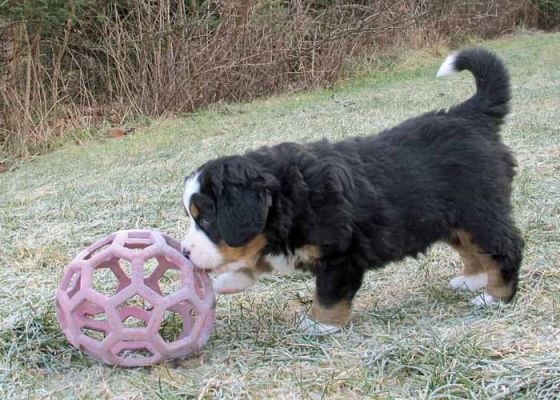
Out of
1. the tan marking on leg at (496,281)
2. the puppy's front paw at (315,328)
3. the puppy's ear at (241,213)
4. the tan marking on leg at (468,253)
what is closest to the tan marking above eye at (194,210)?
the puppy's ear at (241,213)

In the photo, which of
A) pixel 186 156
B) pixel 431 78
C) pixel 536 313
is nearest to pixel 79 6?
pixel 186 156

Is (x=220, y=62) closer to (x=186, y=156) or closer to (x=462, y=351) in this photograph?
(x=186, y=156)

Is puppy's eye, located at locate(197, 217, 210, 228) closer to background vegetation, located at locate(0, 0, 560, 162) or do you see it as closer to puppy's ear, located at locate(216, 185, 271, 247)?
puppy's ear, located at locate(216, 185, 271, 247)

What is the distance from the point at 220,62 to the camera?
11227mm

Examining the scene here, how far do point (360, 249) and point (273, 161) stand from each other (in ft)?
1.71

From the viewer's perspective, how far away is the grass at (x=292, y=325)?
2354 millimetres

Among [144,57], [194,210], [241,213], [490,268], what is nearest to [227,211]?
[241,213]

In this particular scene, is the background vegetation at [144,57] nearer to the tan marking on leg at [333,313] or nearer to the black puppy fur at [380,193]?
the black puppy fur at [380,193]

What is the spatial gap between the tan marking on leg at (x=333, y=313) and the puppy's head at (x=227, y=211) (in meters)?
0.37

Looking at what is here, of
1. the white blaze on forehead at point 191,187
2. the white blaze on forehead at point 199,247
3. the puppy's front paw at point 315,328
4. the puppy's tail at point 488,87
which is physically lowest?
the puppy's front paw at point 315,328

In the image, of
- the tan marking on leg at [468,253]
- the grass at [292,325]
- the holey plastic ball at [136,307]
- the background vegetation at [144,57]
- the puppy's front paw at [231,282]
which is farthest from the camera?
the background vegetation at [144,57]

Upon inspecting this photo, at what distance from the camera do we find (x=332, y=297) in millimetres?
2863

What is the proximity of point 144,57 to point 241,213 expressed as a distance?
340 inches

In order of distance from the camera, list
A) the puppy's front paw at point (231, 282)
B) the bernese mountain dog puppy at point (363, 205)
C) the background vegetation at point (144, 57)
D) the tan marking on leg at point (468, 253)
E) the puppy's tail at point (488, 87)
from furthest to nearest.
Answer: the background vegetation at point (144, 57) < the puppy's tail at point (488, 87) < the tan marking on leg at point (468, 253) < the puppy's front paw at point (231, 282) < the bernese mountain dog puppy at point (363, 205)
